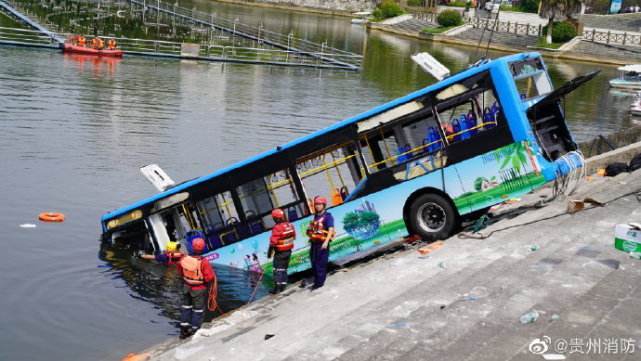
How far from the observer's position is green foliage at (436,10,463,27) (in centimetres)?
10069

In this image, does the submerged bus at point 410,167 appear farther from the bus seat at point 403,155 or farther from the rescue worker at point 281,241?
the rescue worker at point 281,241

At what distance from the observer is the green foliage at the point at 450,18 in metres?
101

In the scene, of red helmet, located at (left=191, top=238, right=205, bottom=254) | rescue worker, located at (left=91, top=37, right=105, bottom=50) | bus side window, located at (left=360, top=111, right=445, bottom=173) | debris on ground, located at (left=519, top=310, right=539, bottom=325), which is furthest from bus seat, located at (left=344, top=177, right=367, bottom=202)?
rescue worker, located at (left=91, top=37, right=105, bottom=50)

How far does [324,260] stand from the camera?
17141 mm

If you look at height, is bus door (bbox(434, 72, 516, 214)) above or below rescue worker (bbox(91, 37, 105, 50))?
above

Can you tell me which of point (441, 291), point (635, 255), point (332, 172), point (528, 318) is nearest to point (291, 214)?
point (332, 172)

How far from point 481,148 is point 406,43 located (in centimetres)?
7530

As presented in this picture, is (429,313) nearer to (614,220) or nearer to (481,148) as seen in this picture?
(481,148)

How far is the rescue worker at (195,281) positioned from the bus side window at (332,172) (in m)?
4.00

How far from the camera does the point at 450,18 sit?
330 feet

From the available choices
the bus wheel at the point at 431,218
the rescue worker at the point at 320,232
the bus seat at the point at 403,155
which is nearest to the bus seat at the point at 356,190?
the bus seat at the point at 403,155

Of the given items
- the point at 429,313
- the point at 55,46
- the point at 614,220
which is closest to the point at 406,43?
the point at 55,46

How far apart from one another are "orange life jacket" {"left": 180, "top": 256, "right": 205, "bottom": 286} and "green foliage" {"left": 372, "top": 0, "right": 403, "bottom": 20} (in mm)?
97756

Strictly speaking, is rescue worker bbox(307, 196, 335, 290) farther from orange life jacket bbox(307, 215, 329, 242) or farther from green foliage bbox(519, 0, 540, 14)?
green foliage bbox(519, 0, 540, 14)
